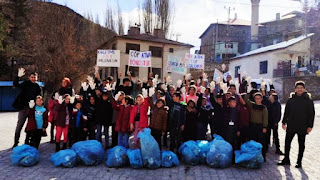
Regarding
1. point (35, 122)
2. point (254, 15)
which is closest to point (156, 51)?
point (254, 15)

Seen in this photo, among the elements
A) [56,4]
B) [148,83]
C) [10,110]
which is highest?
[56,4]

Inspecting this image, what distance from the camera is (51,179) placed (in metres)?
5.21

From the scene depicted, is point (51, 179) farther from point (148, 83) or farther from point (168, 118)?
point (148, 83)

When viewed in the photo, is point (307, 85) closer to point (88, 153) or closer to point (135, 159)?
point (135, 159)

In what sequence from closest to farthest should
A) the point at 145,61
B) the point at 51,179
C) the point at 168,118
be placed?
1. the point at 51,179
2. the point at 168,118
3. the point at 145,61

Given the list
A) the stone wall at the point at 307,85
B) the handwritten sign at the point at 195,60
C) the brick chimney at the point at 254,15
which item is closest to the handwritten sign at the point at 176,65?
the handwritten sign at the point at 195,60

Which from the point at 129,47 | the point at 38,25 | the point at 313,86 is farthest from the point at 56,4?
the point at 313,86

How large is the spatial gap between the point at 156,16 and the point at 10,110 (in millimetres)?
20112

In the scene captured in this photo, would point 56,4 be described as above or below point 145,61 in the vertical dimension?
above

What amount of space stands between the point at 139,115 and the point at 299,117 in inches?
140

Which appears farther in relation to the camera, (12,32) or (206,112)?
(12,32)

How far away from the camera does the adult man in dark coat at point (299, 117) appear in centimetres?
611

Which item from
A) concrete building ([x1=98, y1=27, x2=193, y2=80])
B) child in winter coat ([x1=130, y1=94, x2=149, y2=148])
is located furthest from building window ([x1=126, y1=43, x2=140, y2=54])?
child in winter coat ([x1=130, y1=94, x2=149, y2=148])

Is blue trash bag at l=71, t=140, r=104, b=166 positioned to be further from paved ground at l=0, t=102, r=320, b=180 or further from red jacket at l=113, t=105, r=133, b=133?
red jacket at l=113, t=105, r=133, b=133
